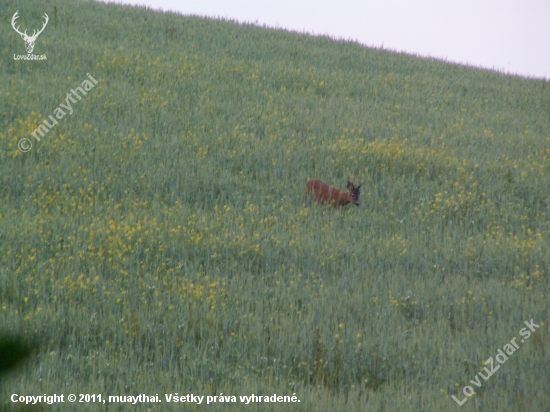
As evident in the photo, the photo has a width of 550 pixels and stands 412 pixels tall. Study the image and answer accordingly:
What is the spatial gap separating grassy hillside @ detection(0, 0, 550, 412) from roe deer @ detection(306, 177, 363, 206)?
0.28 m

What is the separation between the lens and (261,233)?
9859 mm

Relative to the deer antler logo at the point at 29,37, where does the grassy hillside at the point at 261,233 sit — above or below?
below

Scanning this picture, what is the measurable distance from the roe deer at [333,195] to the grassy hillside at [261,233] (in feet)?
0.92

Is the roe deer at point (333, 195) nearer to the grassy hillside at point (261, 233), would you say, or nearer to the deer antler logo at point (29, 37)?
the grassy hillside at point (261, 233)

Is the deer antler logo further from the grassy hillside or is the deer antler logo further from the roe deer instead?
the roe deer

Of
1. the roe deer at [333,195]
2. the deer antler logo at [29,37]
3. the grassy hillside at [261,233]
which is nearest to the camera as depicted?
the grassy hillside at [261,233]

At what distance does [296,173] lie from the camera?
13102 millimetres

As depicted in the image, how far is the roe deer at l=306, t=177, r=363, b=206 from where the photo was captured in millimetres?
11047

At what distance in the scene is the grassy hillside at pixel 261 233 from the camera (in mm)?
5992

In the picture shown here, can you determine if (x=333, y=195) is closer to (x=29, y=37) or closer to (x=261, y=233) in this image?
(x=261, y=233)

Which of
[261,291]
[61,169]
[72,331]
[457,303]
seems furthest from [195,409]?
[61,169]

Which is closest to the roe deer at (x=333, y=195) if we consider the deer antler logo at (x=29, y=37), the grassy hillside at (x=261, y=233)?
the grassy hillside at (x=261, y=233)

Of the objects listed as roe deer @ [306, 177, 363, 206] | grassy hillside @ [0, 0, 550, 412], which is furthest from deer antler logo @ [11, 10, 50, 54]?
roe deer @ [306, 177, 363, 206]

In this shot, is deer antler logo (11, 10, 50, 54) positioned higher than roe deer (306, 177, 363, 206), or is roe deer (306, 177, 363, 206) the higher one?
deer antler logo (11, 10, 50, 54)
